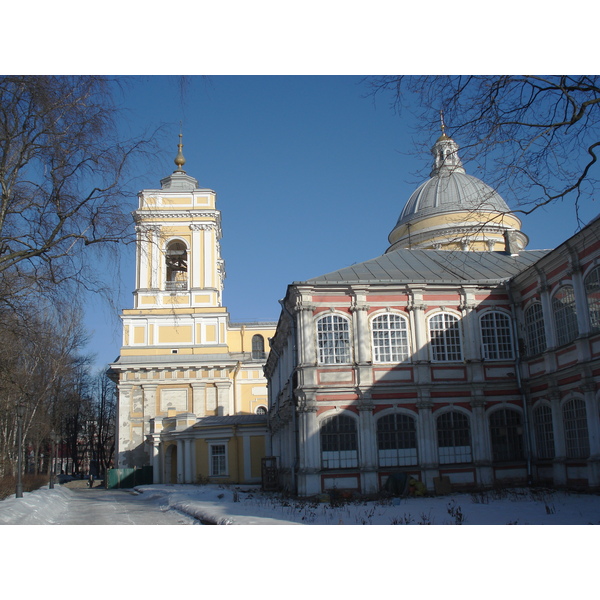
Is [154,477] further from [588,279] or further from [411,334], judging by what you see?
[588,279]

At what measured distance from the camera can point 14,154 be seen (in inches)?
412

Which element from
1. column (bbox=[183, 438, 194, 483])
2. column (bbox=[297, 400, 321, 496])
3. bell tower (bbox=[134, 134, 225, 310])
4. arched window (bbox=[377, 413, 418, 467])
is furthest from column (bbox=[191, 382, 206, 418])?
arched window (bbox=[377, 413, 418, 467])

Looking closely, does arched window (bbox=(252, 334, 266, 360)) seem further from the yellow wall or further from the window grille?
the yellow wall

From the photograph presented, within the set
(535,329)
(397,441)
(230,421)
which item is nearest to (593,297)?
(535,329)

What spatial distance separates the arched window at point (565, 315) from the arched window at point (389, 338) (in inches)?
193

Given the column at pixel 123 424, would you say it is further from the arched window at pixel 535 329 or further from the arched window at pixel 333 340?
the arched window at pixel 535 329

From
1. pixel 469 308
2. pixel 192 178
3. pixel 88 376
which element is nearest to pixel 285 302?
pixel 469 308

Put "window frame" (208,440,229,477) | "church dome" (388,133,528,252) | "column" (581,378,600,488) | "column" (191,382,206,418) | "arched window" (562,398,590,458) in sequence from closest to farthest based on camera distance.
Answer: "column" (581,378,600,488) < "arched window" (562,398,590,458) < "church dome" (388,133,528,252) < "window frame" (208,440,229,477) < "column" (191,382,206,418)

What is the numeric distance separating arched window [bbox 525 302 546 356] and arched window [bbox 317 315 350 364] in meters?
6.21

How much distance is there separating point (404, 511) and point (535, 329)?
9138 millimetres

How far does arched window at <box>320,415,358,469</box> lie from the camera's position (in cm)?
2219

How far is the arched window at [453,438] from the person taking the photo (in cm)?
2298

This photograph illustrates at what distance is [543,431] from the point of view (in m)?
22.8

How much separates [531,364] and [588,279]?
4.73 metres
